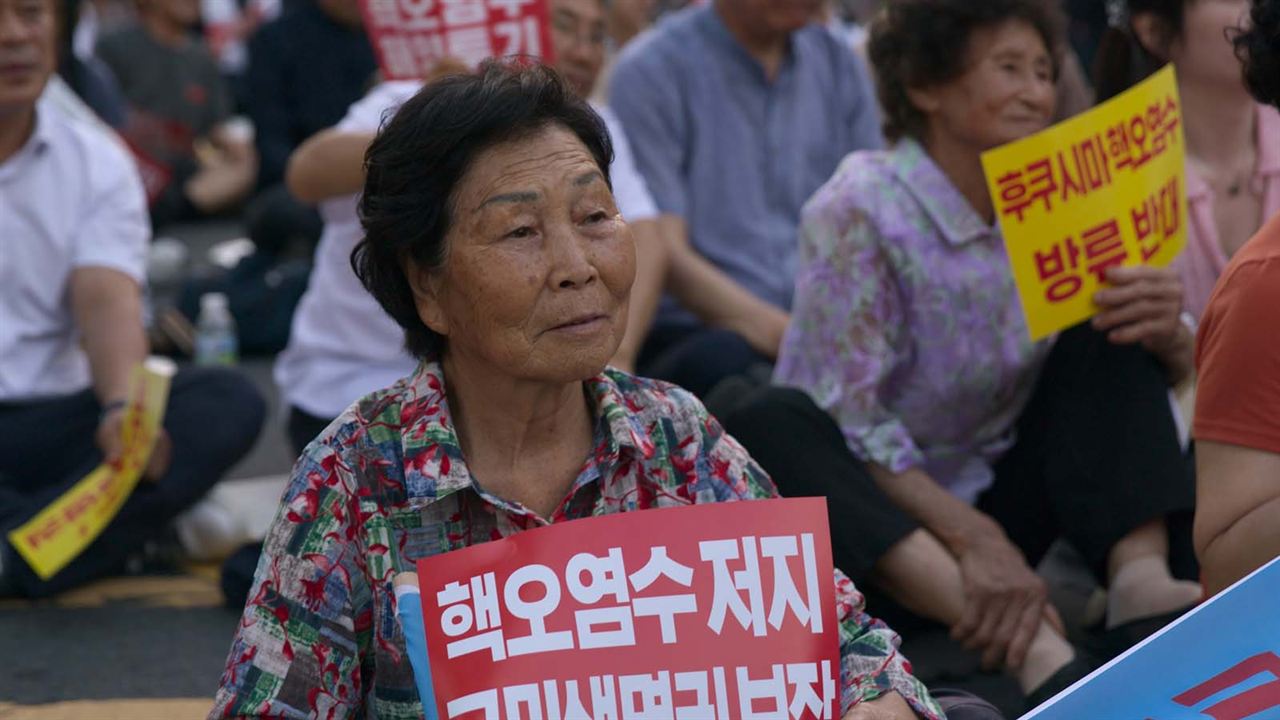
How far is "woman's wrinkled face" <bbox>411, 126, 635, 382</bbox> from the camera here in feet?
6.89

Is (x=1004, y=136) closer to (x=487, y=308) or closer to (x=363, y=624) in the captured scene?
(x=487, y=308)

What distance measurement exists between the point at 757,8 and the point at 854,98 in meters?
0.41

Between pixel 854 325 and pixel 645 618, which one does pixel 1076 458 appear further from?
pixel 645 618

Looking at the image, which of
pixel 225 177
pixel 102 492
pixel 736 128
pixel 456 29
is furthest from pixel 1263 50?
pixel 225 177

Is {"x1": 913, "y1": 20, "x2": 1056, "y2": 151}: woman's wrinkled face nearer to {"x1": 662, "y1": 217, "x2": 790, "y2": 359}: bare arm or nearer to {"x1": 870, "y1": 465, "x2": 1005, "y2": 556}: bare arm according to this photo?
{"x1": 870, "y1": 465, "x2": 1005, "y2": 556}: bare arm

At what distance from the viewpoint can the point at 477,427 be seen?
7.22 ft

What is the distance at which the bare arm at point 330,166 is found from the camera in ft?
11.8

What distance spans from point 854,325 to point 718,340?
2.98ft

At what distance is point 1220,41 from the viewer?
3486 millimetres

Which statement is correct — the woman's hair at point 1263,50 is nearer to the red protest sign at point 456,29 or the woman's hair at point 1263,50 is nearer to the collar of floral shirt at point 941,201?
the collar of floral shirt at point 941,201

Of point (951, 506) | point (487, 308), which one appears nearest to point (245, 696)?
point (487, 308)

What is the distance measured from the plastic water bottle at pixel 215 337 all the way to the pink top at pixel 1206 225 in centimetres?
367

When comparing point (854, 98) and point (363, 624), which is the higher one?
point (854, 98)

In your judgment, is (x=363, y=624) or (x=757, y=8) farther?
(x=757, y=8)
